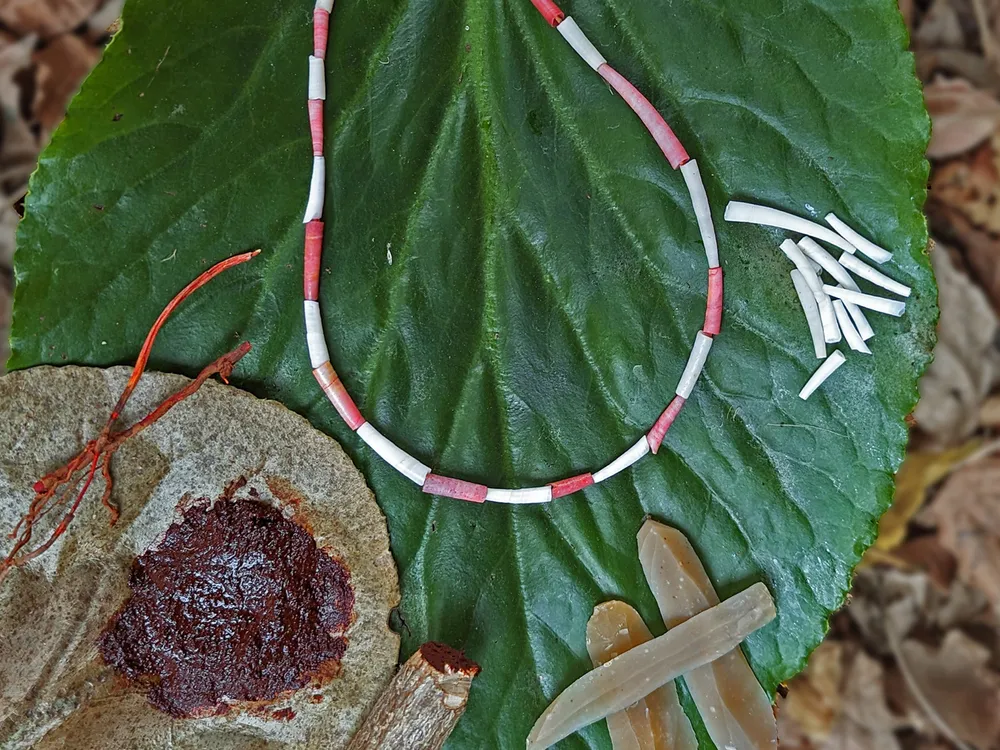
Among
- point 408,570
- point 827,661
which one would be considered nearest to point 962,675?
point 827,661

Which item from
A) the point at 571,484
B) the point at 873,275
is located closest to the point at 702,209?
the point at 873,275

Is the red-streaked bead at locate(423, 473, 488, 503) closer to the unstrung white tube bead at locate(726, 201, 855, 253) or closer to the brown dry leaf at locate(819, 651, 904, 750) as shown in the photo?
the unstrung white tube bead at locate(726, 201, 855, 253)

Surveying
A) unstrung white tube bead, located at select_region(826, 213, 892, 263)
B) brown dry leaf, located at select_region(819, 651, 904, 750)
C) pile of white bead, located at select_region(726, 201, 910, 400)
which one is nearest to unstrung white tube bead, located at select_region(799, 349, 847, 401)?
pile of white bead, located at select_region(726, 201, 910, 400)

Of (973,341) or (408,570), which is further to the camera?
(973,341)

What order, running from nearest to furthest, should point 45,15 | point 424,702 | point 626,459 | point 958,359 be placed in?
point 424,702, point 626,459, point 45,15, point 958,359

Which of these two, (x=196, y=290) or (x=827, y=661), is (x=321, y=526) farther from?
(x=827, y=661)

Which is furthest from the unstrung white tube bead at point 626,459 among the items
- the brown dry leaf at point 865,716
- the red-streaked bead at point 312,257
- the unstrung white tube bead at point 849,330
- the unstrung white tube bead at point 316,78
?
the brown dry leaf at point 865,716

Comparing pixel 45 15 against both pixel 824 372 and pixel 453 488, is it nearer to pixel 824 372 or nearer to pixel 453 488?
pixel 453 488
